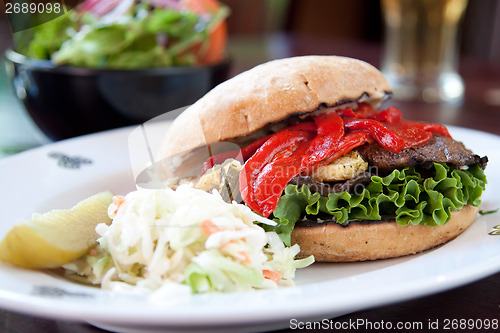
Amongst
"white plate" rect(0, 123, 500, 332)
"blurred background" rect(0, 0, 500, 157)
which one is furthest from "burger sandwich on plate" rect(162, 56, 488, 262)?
"blurred background" rect(0, 0, 500, 157)

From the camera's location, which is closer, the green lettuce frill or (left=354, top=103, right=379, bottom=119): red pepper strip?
the green lettuce frill

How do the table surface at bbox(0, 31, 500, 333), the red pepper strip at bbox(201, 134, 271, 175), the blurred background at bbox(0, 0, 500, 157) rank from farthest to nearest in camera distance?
1. the blurred background at bbox(0, 0, 500, 157)
2. the red pepper strip at bbox(201, 134, 271, 175)
3. the table surface at bbox(0, 31, 500, 333)

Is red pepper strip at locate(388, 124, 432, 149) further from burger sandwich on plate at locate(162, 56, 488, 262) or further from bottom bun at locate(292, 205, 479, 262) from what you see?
bottom bun at locate(292, 205, 479, 262)

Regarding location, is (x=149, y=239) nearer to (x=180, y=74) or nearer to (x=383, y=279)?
(x=383, y=279)

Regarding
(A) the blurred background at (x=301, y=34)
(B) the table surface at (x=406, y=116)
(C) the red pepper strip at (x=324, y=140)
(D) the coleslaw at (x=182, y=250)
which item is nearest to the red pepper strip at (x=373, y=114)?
(C) the red pepper strip at (x=324, y=140)

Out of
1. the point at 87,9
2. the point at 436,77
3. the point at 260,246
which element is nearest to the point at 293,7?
the point at 436,77

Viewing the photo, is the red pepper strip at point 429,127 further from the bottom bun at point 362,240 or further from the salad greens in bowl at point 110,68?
the salad greens in bowl at point 110,68

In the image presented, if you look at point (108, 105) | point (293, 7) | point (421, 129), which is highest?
point (421, 129)
